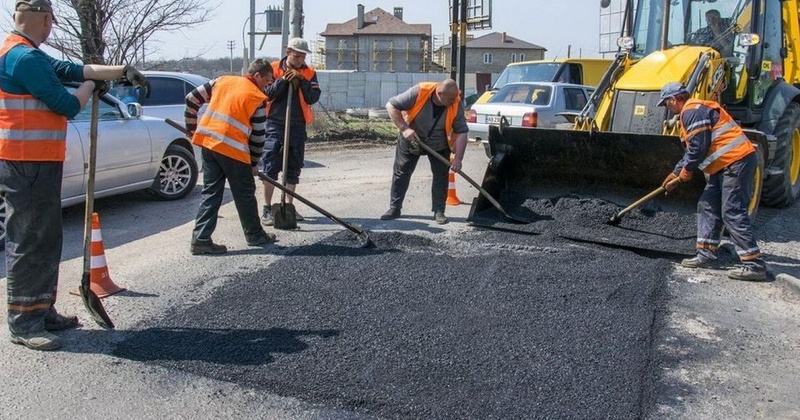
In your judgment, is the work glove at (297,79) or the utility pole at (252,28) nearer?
the work glove at (297,79)

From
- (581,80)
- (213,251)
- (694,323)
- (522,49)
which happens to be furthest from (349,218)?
(522,49)

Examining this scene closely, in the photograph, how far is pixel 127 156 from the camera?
7742 mm

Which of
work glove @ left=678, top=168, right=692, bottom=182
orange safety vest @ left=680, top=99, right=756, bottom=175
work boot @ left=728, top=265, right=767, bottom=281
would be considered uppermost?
orange safety vest @ left=680, top=99, right=756, bottom=175

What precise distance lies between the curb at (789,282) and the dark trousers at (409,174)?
3.36 meters

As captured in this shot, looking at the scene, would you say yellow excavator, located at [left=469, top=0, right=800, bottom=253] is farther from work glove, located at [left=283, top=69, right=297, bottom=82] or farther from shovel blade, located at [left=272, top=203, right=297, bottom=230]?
work glove, located at [left=283, top=69, right=297, bottom=82]

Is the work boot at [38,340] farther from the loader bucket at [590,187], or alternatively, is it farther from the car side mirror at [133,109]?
the car side mirror at [133,109]

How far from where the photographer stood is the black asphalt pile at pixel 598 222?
6.33 m

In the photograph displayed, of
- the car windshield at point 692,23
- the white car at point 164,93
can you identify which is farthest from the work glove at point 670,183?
the white car at point 164,93

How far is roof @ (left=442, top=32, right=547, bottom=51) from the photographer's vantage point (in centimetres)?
7050

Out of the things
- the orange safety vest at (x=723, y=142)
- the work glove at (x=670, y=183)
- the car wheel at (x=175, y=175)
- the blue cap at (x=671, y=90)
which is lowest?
the car wheel at (x=175, y=175)

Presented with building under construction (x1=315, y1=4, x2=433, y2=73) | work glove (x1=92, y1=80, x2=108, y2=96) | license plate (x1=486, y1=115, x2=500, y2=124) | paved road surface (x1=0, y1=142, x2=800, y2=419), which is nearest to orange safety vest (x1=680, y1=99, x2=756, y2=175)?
paved road surface (x1=0, y1=142, x2=800, y2=419)

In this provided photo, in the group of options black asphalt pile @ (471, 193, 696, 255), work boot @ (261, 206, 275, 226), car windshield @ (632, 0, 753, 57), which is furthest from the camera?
car windshield @ (632, 0, 753, 57)

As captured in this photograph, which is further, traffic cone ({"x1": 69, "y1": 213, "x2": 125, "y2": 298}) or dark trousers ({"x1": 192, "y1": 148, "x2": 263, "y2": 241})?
dark trousers ({"x1": 192, "y1": 148, "x2": 263, "y2": 241})

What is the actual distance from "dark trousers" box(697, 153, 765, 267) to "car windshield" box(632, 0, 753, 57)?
8.48 ft
